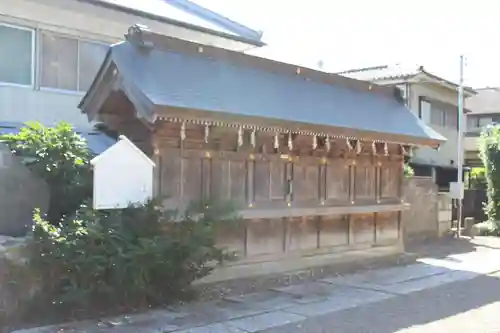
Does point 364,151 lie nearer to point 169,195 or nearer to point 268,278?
point 268,278

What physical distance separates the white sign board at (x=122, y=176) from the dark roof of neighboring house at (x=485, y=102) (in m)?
33.0

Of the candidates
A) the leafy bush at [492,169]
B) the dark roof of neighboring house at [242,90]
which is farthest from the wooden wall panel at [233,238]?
the leafy bush at [492,169]

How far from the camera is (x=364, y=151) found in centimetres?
1232

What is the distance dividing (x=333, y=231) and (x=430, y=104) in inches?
603

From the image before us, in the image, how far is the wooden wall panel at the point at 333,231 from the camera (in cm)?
1166

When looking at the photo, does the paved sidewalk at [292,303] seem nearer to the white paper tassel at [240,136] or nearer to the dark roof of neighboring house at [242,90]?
the white paper tassel at [240,136]

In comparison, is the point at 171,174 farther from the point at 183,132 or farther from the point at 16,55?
the point at 16,55

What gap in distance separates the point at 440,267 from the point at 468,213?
10167mm

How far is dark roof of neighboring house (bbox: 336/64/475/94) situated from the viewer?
76.3 ft

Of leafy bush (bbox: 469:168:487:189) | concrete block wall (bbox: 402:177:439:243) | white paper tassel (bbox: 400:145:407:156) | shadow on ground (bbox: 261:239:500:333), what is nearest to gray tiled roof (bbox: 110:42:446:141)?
white paper tassel (bbox: 400:145:407:156)

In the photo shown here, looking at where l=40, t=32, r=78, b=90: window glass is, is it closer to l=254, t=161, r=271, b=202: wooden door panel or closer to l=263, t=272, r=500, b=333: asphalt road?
l=254, t=161, r=271, b=202: wooden door panel

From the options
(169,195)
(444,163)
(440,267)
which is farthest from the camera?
(444,163)

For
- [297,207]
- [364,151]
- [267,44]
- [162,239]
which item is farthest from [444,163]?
[162,239]

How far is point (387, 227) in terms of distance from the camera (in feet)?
Answer: 44.0
